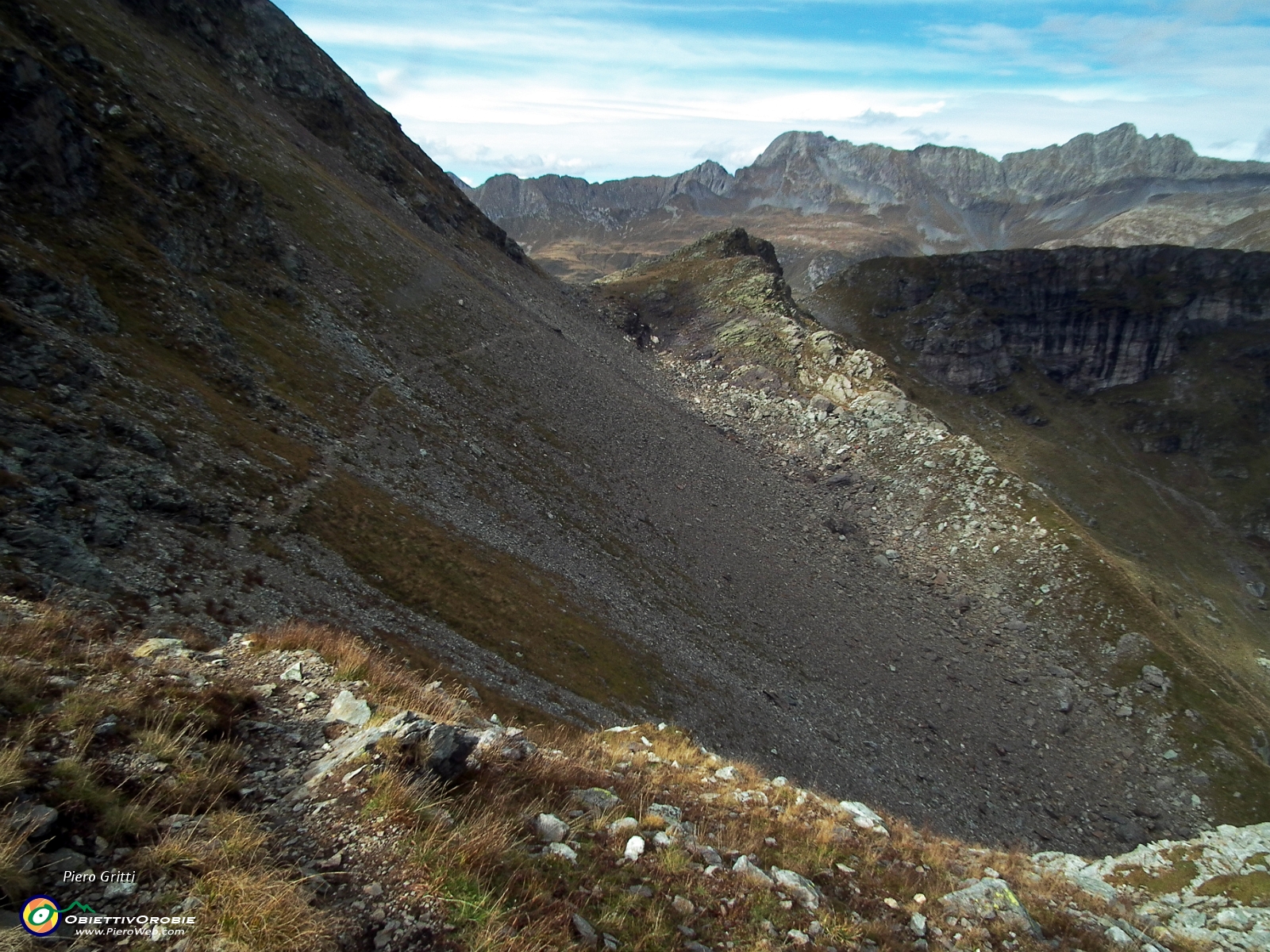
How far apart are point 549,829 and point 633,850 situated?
132cm

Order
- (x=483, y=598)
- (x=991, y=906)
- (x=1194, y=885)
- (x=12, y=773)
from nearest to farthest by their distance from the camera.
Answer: (x=12, y=773)
(x=991, y=906)
(x=1194, y=885)
(x=483, y=598)

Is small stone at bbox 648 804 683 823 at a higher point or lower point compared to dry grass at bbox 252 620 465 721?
lower

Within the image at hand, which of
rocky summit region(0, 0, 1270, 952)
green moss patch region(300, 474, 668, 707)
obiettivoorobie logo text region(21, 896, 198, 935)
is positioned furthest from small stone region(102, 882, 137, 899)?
green moss patch region(300, 474, 668, 707)

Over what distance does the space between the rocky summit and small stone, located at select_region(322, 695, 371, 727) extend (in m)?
0.16

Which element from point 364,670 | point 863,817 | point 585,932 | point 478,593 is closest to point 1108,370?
point 478,593

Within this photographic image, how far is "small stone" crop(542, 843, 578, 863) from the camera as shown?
8.17 meters

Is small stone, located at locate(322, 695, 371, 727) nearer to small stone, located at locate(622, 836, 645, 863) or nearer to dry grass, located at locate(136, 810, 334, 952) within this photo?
dry grass, located at locate(136, 810, 334, 952)

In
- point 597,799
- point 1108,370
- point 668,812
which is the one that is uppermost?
point 1108,370

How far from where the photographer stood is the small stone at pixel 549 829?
855cm

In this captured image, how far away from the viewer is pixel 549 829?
8.63 m

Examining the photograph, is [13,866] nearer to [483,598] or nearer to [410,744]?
[410,744]

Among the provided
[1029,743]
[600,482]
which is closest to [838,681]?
[1029,743]

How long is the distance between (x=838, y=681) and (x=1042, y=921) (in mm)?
32831

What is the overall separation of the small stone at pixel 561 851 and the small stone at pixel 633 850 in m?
0.86
